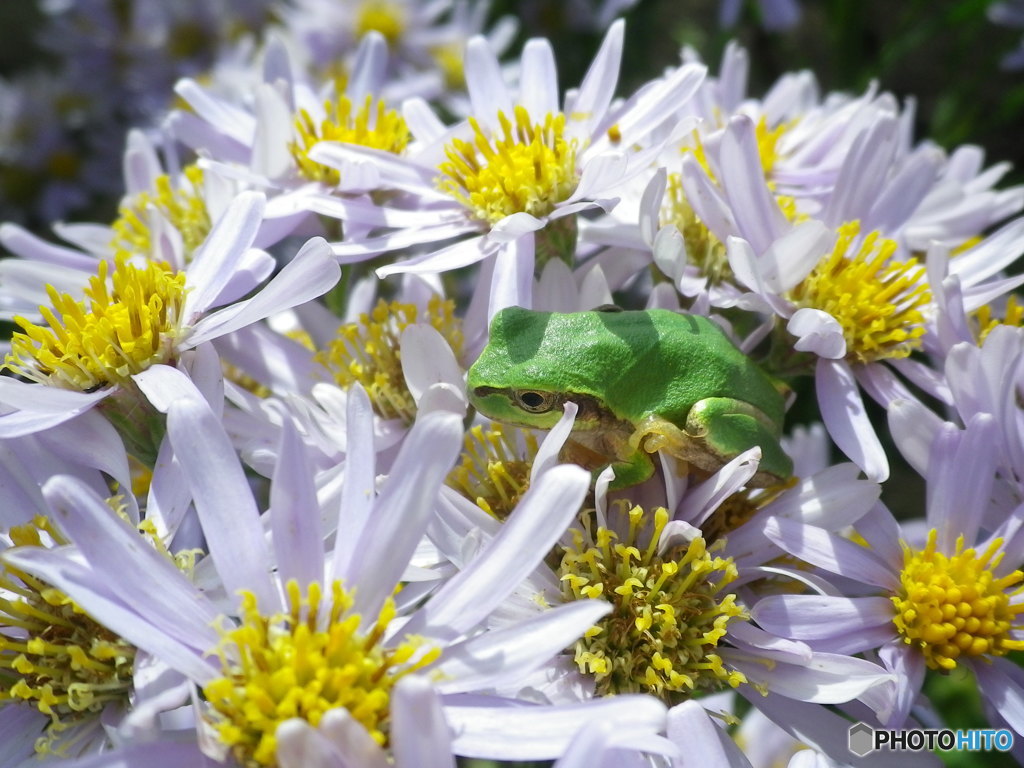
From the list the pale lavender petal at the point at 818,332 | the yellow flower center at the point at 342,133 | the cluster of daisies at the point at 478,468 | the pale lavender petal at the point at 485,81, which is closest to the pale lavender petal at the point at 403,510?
the cluster of daisies at the point at 478,468

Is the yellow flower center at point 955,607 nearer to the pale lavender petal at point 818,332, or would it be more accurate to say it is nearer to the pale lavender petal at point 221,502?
the pale lavender petal at point 818,332

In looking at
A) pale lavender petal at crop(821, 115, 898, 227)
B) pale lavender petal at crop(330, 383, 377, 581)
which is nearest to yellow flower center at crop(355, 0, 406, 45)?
pale lavender petal at crop(821, 115, 898, 227)

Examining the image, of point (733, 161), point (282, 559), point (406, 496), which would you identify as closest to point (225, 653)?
point (282, 559)

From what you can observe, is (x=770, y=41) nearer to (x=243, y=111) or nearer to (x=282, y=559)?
(x=243, y=111)

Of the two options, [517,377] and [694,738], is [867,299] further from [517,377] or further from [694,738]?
[694,738]

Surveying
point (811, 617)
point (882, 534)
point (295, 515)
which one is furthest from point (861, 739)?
point (295, 515)

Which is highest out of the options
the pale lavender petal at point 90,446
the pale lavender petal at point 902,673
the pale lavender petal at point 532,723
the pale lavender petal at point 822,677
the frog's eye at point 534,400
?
the pale lavender petal at point 90,446
